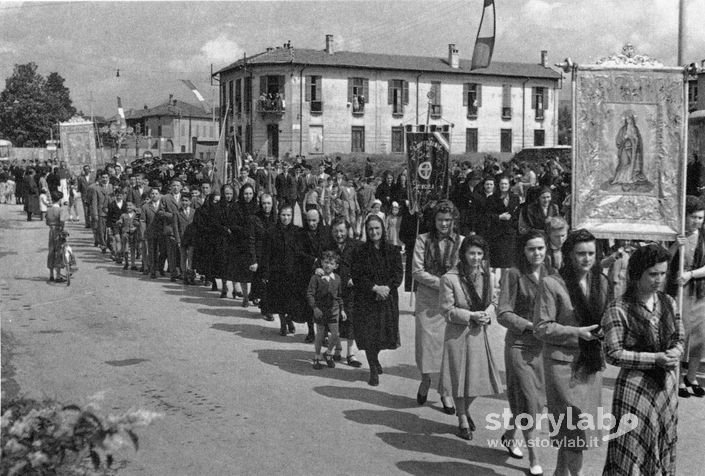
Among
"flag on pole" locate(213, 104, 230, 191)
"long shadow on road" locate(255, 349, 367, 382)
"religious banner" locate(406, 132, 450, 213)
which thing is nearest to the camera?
"long shadow on road" locate(255, 349, 367, 382)

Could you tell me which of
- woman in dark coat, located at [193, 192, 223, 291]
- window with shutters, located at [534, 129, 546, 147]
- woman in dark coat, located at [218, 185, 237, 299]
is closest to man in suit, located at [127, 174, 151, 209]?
woman in dark coat, located at [193, 192, 223, 291]

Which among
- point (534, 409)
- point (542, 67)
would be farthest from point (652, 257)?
point (542, 67)

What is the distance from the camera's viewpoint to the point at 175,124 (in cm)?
8794

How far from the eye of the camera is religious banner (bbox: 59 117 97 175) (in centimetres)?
2573

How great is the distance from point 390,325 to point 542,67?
172 ft

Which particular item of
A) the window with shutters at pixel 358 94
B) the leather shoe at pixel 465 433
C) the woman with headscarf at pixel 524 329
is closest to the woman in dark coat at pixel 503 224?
the leather shoe at pixel 465 433

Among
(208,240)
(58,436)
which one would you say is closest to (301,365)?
(208,240)

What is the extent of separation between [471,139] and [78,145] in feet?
111

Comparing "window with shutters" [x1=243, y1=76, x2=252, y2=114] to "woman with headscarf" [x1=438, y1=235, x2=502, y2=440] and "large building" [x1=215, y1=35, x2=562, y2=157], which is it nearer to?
"large building" [x1=215, y1=35, x2=562, y2=157]

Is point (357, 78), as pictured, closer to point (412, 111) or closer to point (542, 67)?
point (412, 111)

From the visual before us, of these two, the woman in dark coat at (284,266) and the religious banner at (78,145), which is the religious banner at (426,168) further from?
the religious banner at (78,145)

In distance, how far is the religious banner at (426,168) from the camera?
11.4 metres

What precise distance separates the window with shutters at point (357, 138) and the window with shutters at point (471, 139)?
24.7 ft

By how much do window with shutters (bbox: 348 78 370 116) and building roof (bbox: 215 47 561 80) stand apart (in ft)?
3.11
